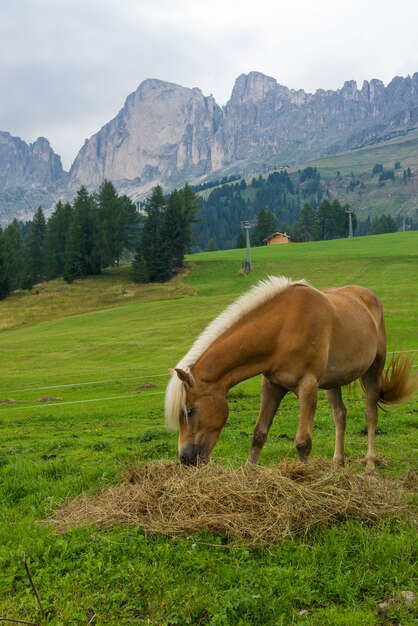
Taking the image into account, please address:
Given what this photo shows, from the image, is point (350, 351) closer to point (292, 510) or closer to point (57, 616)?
point (292, 510)

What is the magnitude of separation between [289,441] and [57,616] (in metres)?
7.10

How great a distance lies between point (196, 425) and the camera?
6.56 meters

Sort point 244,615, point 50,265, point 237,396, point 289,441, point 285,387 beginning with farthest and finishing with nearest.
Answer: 1. point 50,265
2. point 237,396
3. point 289,441
4. point 285,387
5. point 244,615

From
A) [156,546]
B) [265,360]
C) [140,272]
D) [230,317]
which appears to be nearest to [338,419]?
[265,360]

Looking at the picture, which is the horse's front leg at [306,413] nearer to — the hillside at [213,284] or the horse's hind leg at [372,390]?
the horse's hind leg at [372,390]

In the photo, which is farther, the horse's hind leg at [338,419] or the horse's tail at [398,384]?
the horse's tail at [398,384]

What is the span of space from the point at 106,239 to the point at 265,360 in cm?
8437

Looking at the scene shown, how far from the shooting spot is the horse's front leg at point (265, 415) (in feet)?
23.4

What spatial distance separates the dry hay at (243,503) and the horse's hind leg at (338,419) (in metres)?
1.96

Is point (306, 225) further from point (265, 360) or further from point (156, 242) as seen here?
point (265, 360)

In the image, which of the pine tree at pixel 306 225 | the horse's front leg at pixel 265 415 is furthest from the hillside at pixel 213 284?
the pine tree at pixel 306 225

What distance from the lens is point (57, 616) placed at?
4043mm

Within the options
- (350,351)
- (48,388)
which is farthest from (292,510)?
(48,388)

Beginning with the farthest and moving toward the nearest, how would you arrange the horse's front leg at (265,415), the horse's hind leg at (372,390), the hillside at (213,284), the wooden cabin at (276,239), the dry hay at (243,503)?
1. the wooden cabin at (276,239)
2. the hillside at (213,284)
3. the horse's hind leg at (372,390)
4. the horse's front leg at (265,415)
5. the dry hay at (243,503)
